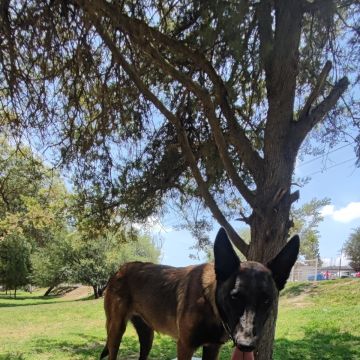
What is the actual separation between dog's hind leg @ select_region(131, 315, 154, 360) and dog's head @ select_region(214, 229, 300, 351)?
2.61 metres

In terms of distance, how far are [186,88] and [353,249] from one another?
144ft

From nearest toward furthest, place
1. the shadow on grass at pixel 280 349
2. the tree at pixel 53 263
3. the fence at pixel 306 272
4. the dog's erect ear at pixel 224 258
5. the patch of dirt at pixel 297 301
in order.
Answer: the dog's erect ear at pixel 224 258, the shadow on grass at pixel 280 349, the patch of dirt at pixel 297 301, the fence at pixel 306 272, the tree at pixel 53 263

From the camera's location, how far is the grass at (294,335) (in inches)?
327

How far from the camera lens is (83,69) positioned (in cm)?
616

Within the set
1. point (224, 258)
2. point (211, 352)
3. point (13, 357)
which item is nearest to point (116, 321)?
point (211, 352)

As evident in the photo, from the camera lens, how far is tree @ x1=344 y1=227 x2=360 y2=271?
4484 centimetres

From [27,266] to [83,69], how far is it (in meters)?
42.4

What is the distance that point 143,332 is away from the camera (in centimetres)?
592

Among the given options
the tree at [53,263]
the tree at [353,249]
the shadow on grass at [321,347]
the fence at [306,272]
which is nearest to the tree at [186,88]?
the shadow on grass at [321,347]

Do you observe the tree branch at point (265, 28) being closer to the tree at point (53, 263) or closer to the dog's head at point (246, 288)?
the dog's head at point (246, 288)

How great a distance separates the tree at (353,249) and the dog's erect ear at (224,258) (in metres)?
44.7

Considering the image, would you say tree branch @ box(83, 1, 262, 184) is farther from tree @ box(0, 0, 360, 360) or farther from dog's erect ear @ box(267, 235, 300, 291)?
dog's erect ear @ box(267, 235, 300, 291)

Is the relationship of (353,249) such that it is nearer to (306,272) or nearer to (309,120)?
(306,272)

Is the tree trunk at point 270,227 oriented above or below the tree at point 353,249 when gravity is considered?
below
